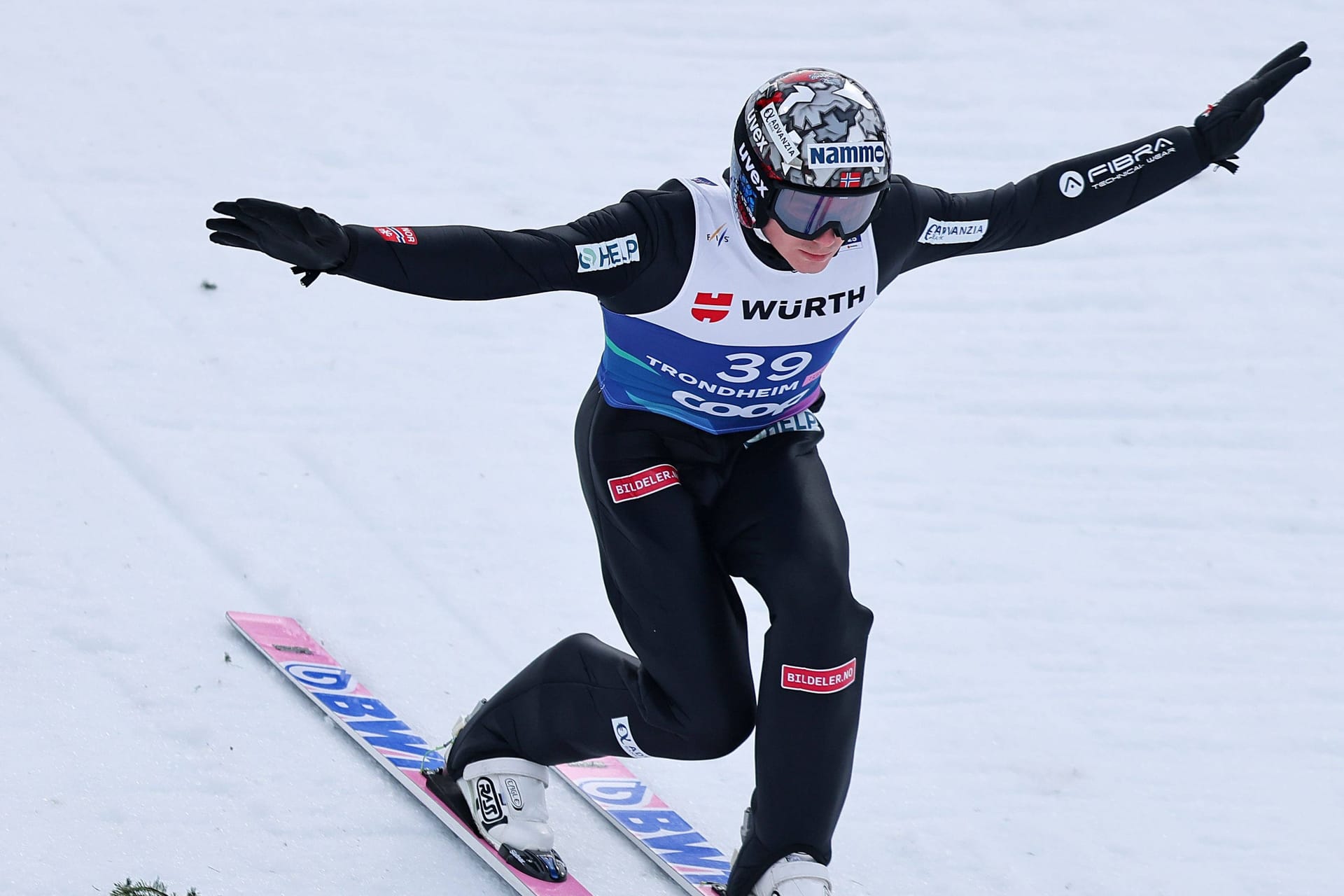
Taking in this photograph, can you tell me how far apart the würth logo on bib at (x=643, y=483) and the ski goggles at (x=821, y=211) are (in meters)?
0.67

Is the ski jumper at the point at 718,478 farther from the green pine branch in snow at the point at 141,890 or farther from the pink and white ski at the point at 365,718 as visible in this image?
the green pine branch in snow at the point at 141,890

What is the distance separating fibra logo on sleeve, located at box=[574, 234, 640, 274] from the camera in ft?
11.3

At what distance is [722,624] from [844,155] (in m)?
1.12

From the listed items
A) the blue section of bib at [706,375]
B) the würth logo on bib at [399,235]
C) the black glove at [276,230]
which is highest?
the black glove at [276,230]

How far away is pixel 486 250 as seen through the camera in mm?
3309

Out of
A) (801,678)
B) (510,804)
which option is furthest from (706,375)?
(510,804)

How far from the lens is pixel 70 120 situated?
23.4 ft

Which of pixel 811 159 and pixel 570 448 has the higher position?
pixel 811 159

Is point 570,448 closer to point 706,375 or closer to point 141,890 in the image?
point 706,375

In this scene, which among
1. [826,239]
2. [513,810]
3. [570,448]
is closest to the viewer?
[826,239]

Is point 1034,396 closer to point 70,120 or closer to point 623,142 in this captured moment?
point 623,142

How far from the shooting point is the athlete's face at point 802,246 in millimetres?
3516

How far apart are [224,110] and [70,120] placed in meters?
0.71

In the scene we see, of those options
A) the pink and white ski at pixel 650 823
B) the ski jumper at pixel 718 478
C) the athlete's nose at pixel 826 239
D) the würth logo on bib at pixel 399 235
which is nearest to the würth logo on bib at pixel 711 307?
the ski jumper at pixel 718 478
